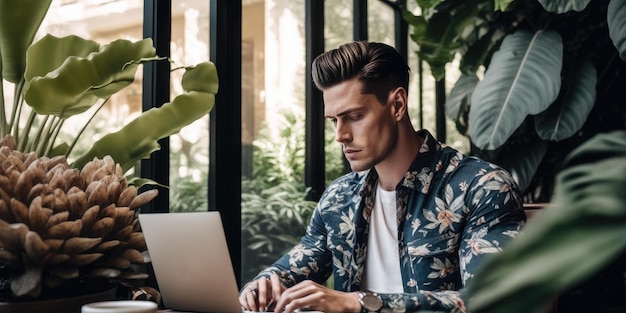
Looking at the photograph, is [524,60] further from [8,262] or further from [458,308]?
[8,262]

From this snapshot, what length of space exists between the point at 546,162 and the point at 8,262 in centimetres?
333

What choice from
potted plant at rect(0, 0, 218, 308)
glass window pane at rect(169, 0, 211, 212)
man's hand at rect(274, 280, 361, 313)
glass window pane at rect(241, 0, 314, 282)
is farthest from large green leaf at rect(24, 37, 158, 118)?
glass window pane at rect(241, 0, 314, 282)

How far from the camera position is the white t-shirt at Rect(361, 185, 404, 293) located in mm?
1913

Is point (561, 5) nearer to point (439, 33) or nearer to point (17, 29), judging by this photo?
point (439, 33)

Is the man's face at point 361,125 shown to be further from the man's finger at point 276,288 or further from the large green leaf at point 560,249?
the large green leaf at point 560,249

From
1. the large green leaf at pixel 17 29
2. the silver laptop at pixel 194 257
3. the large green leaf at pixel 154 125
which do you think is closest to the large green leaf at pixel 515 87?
the large green leaf at pixel 154 125

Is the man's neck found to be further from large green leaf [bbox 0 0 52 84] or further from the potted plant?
large green leaf [bbox 0 0 52 84]

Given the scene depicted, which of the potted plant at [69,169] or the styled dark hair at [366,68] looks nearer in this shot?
the potted plant at [69,169]

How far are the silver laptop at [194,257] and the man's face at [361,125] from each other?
866mm

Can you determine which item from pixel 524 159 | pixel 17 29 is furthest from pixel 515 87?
Answer: pixel 17 29

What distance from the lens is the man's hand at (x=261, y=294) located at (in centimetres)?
155

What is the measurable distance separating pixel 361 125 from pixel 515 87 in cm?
153

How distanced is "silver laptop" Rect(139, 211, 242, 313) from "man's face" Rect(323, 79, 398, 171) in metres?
0.87

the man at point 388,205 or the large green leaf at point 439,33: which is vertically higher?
the large green leaf at point 439,33
